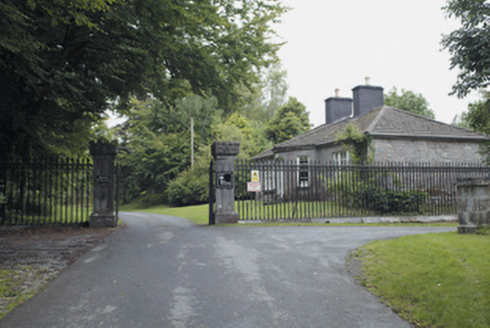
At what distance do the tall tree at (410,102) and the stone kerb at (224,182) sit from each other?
38.1 m

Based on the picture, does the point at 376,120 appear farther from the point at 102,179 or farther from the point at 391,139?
the point at 102,179

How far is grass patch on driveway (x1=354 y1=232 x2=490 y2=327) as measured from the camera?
417cm

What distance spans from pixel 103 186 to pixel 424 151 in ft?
54.2

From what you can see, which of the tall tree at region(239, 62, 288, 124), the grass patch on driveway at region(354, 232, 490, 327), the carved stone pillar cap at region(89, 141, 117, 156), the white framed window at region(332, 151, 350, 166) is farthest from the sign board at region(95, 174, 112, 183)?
the tall tree at region(239, 62, 288, 124)

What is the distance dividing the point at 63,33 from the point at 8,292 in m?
8.11

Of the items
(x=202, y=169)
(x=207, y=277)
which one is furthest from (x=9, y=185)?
(x=202, y=169)

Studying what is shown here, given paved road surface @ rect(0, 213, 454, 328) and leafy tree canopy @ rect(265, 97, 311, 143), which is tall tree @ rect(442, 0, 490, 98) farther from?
leafy tree canopy @ rect(265, 97, 311, 143)

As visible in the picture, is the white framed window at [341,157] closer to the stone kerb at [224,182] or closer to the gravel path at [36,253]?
the stone kerb at [224,182]

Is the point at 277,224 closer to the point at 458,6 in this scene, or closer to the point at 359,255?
the point at 359,255

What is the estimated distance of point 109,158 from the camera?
39.9 ft

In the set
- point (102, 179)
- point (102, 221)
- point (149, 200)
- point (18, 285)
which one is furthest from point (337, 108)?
point (18, 285)

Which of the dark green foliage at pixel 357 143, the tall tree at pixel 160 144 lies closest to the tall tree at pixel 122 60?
the dark green foliage at pixel 357 143

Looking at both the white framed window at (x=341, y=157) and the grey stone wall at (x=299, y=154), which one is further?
the grey stone wall at (x=299, y=154)

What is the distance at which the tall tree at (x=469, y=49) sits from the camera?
28.8 ft
